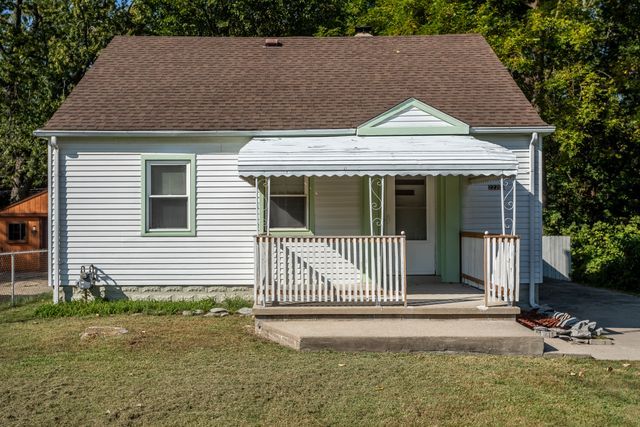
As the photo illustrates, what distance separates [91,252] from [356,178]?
17.3 ft

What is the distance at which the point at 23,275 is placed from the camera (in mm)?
19031

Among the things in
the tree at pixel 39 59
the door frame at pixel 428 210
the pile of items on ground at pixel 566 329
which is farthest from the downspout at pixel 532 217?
the tree at pixel 39 59

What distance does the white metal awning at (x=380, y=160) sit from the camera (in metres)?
9.55

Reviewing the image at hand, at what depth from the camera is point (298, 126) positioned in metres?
11.6

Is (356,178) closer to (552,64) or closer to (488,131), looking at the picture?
(488,131)

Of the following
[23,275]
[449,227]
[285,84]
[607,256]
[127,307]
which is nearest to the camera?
[127,307]

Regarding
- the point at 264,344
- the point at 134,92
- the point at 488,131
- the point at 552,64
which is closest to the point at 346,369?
the point at 264,344

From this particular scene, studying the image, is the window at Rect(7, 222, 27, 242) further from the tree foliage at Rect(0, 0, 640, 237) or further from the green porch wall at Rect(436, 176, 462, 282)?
the green porch wall at Rect(436, 176, 462, 282)

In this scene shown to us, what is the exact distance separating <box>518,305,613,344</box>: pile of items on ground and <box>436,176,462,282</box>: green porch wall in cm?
189

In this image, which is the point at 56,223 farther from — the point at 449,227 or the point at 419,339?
the point at 449,227

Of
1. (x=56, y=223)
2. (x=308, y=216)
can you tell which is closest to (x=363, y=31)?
(x=308, y=216)

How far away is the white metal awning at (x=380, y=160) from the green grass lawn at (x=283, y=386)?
284 cm

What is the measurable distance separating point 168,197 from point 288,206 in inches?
91.6

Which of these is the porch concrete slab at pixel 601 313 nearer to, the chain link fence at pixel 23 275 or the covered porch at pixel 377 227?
the covered porch at pixel 377 227
